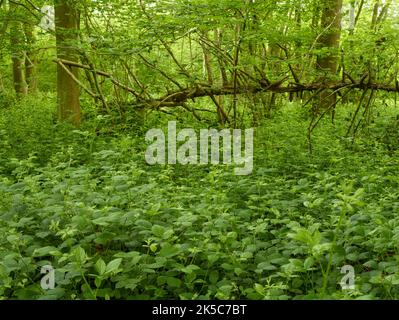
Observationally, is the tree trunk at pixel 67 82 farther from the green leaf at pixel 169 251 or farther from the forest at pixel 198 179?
the green leaf at pixel 169 251

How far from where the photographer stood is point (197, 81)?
916 centimetres

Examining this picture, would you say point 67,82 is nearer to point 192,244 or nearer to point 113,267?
point 192,244

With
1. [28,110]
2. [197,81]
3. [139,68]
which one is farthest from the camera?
[28,110]

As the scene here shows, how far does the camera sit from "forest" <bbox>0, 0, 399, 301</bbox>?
116 inches

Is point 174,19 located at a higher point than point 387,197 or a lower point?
higher

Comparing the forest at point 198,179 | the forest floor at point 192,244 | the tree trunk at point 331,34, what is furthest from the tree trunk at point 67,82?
the tree trunk at point 331,34

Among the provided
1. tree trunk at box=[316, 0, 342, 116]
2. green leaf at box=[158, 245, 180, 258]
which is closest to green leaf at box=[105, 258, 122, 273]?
green leaf at box=[158, 245, 180, 258]

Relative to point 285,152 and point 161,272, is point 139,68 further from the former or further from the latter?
point 161,272

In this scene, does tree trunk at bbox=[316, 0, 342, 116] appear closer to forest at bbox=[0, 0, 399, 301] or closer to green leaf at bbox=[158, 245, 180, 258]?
forest at bbox=[0, 0, 399, 301]

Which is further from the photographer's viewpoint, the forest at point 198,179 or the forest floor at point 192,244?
the forest at point 198,179

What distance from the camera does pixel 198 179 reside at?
5.72 metres

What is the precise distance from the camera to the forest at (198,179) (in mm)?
2947
